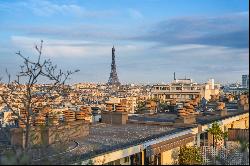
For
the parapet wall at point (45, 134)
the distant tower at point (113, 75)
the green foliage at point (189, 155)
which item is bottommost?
the green foliage at point (189, 155)

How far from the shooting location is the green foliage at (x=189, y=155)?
18984mm

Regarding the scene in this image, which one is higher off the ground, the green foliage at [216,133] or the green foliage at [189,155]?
the green foliage at [216,133]

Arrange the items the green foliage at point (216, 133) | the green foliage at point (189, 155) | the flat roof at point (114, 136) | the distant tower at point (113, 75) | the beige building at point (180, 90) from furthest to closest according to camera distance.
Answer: the distant tower at point (113, 75) → the beige building at point (180, 90) → the green foliage at point (216, 133) → the green foliage at point (189, 155) → the flat roof at point (114, 136)

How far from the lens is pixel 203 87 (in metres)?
138

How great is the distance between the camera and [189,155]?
19562 mm

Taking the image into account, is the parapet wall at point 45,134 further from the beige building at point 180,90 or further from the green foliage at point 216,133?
the beige building at point 180,90

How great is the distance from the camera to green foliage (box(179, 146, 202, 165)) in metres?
19.0

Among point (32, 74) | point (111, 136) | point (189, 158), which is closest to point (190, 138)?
point (189, 158)

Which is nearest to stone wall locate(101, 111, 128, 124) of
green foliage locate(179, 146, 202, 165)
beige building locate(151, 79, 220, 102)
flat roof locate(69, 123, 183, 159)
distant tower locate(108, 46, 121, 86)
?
flat roof locate(69, 123, 183, 159)

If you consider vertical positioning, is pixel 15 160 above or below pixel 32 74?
below

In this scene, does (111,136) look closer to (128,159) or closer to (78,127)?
(78,127)

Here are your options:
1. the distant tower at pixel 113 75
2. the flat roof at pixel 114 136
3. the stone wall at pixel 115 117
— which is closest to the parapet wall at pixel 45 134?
the flat roof at pixel 114 136

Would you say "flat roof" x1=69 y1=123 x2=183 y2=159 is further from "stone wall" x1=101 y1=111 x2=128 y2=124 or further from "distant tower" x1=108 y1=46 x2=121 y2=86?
"distant tower" x1=108 y1=46 x2=121 y2=86

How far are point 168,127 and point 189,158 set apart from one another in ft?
17.3
